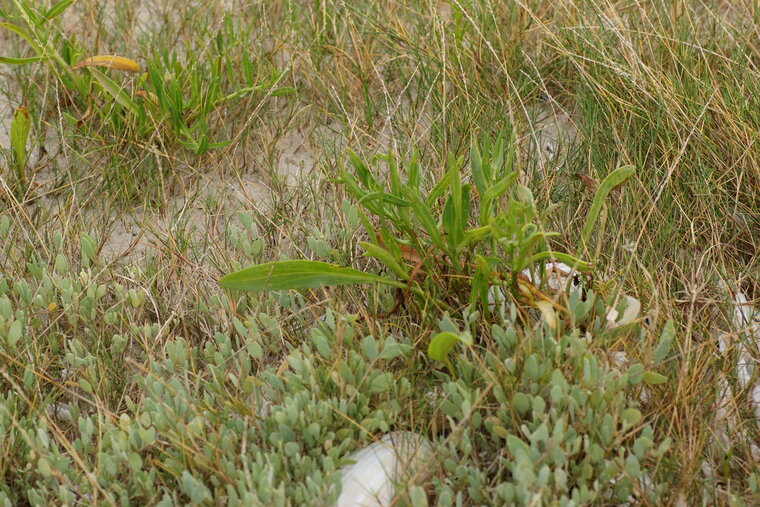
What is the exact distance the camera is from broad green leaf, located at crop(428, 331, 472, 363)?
6.61 ft

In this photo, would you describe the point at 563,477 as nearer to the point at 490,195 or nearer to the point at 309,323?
the point at 490,195

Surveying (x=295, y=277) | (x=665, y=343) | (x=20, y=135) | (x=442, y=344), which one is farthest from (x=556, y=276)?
(x=20, y=135)

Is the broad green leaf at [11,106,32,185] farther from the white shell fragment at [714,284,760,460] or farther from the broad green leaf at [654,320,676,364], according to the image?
the white shell fragment at [714,284,760,460]

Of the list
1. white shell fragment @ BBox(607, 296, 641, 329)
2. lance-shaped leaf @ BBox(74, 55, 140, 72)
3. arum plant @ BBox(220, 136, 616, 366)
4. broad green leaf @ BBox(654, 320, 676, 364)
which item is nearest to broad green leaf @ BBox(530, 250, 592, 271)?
arum plant @ BBox(220, 136, 616, 366)

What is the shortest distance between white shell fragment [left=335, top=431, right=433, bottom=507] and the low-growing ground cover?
0.04 meters

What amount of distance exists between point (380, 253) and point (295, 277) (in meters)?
0.24

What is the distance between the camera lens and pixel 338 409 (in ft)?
6.71

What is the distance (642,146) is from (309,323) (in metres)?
1.29

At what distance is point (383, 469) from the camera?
1.95 metres

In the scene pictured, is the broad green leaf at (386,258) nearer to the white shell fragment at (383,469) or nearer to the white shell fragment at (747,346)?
the white shell fragment at (383,469)

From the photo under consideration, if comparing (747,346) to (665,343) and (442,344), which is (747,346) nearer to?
(665,343)

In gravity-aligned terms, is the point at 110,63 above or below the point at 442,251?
above

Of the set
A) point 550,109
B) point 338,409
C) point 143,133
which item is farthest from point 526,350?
point 143,133

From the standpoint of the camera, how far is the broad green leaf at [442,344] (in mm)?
Result: 2014
